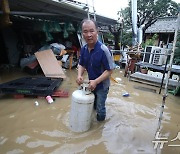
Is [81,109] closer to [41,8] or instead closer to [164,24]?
[41,8]

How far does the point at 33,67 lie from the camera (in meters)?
8.12

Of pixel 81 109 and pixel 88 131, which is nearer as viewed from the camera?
pixel 81 109

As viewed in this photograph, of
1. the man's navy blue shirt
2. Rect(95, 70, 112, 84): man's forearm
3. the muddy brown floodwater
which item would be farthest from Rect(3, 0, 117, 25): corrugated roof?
Rect(95, 70, 112, 84): man's forearm

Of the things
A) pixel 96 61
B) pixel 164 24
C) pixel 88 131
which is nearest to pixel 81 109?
pixel 88 131

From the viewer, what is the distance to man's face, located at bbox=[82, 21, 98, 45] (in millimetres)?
2881

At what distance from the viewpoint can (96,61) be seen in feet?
10.1

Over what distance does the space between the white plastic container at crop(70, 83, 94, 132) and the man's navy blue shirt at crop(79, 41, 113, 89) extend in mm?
359

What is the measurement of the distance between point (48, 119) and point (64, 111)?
53cm

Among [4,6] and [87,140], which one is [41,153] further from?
[4,6]

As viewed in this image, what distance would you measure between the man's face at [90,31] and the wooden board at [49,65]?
479 cm

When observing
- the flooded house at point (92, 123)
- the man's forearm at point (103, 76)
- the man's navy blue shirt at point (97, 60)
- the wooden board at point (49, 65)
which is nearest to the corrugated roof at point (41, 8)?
the flooded house at point (92, 123)

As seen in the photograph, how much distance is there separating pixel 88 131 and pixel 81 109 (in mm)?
536

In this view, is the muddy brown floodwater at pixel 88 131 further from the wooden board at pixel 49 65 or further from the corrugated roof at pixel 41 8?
the corrugated roof at pixel 41 8

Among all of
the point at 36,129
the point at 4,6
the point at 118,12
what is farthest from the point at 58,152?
the point at 118,12
